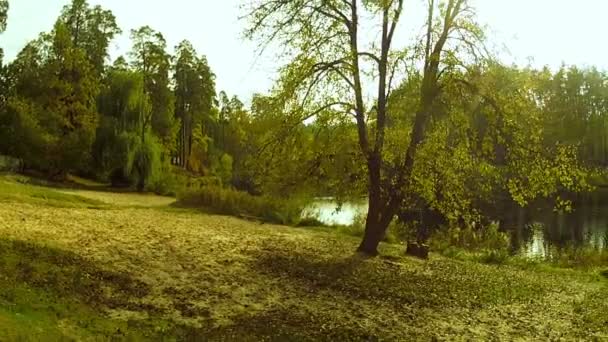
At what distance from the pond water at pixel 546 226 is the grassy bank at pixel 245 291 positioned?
18.7 feet

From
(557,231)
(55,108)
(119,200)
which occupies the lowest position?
(557,231)

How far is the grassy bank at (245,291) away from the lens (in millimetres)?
7602

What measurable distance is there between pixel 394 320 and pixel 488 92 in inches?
265

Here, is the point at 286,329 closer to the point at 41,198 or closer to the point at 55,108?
the point at 41,198

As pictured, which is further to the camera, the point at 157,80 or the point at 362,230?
the point at 157,80

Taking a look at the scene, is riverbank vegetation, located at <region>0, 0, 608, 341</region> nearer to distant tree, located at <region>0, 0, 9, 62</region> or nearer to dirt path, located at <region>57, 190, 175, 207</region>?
dirt path, located at <region>57, 190, 175, 207</region>

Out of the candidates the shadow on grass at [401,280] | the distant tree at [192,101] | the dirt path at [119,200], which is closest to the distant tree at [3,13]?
the dirt path at [119,200]

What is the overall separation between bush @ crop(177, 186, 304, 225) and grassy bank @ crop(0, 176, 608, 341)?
687 centimetres

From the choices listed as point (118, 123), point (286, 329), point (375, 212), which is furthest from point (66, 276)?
point (118, 123)

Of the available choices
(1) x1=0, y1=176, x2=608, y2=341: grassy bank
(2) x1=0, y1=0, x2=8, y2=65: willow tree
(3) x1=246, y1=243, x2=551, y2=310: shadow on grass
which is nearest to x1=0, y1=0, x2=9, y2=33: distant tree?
(2) x1=0, y1=0, x2=8, y2=65: willow tree

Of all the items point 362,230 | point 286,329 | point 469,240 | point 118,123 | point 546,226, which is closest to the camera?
point 286,329

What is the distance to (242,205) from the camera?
24.9 metres

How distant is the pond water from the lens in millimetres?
23938

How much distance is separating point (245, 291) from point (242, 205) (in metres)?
15.0
